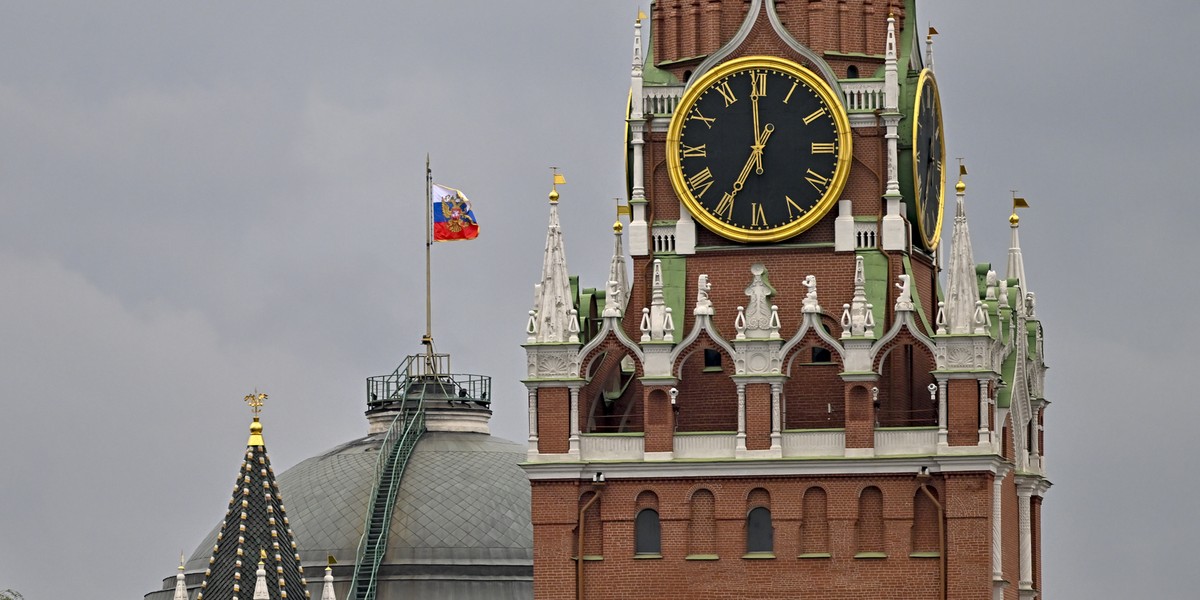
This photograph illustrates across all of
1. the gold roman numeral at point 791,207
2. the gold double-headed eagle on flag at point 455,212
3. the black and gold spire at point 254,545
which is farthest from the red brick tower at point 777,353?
the gold double-headed eagle on flag at point 455,212

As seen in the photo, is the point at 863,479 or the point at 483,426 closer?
the point at 863,479

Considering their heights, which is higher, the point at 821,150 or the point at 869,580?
the point at 821,150

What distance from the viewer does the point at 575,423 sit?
11631cm

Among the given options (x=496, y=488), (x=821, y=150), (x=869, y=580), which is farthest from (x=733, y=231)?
(x=496, y=488)

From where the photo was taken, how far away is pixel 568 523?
116m

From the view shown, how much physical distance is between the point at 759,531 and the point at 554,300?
27.4 feet

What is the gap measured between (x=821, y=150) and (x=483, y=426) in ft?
123

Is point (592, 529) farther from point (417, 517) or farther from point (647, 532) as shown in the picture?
point (417, 517)

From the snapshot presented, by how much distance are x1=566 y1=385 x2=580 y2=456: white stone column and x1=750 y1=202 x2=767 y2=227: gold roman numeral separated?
6614mm

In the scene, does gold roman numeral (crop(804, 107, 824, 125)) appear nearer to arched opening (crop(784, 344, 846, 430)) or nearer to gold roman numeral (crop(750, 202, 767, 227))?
A: gold roman numeral (crop(750, 202, 767, 227))

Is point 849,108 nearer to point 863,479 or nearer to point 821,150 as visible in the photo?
point 821,150

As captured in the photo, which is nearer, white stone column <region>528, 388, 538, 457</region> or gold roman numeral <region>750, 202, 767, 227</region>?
white stone column <region>528, 388, 538, 457</region>

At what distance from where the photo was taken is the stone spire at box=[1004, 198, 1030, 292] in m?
125

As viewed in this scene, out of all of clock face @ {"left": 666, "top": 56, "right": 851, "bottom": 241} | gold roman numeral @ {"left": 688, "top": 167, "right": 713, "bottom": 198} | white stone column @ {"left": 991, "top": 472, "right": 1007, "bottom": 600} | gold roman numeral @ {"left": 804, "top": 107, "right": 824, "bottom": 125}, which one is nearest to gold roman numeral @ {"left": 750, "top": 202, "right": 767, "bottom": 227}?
clock face @ {"left": 666, "top": 56, "right": 851, "bottom": 241}
